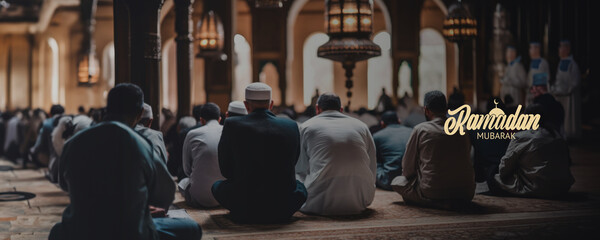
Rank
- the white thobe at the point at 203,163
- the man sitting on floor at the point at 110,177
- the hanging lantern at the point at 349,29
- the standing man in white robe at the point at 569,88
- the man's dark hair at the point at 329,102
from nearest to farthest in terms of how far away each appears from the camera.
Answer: the man sitting on floor at the point at 110,177, the man's dark hair at the point at 329,102, the white thobe at the point at 203,163, the hanging lantern at the point at 349,29, the standing man in white robe at the point at 569,88

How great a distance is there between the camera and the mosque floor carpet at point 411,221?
4398mm

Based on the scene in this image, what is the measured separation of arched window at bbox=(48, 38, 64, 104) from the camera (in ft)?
61.5

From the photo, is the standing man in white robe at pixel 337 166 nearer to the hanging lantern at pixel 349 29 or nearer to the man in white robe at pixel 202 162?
the man in white robe at pixel 202 162

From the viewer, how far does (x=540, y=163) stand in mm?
5754

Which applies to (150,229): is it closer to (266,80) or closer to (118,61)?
(118,61)

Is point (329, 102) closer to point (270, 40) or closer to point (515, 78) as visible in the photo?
point (515, 78)

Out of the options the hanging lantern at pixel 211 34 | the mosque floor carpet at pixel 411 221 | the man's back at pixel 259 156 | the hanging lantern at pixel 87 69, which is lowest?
the mosque floor carpet at pixel 411 221

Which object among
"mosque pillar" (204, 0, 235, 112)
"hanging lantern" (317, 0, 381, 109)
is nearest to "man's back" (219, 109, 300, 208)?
"hanging lantern" (317, 0, 381, 109)

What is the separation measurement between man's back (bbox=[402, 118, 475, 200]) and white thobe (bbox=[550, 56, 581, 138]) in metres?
5.79

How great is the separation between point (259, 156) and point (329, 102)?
96 cm

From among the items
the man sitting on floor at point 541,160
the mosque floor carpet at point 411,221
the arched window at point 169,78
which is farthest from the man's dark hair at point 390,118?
the arched window at point 169,78

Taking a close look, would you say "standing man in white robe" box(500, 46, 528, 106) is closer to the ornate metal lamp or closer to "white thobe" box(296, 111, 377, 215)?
"white thobe" box(296, 111, 377, 215)

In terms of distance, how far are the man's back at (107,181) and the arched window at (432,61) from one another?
17.0m

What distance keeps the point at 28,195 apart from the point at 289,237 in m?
4.01
